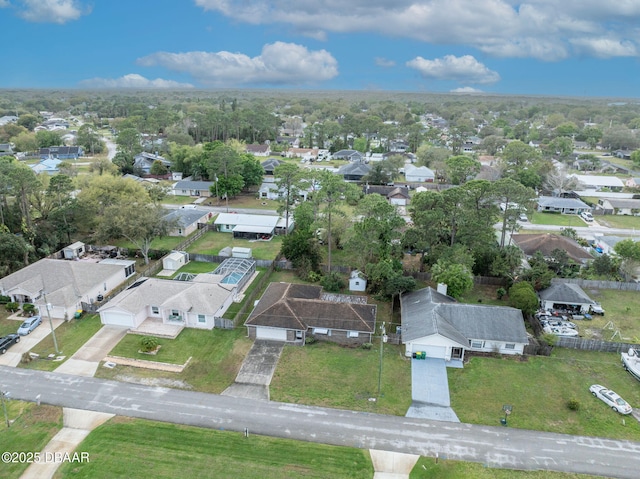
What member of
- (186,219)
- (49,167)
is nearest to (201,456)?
(186,219)

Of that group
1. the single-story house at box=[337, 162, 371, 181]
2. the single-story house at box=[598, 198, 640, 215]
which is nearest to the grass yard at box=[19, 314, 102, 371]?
the single-story house at box=[337, 162, 371, 181]

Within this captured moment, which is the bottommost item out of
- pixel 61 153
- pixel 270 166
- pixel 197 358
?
pixel 197 358

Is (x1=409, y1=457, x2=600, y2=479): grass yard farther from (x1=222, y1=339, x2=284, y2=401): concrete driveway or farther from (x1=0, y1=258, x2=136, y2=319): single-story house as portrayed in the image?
(x1=0, y1=258, x2=136, y2=319): single-story house

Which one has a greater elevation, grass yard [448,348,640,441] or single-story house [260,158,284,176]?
single-story house [260,158,284,176]

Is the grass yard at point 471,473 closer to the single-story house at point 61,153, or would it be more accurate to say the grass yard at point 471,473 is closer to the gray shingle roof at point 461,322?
the gray shingle roof at point 461,322

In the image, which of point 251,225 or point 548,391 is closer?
point 548,391

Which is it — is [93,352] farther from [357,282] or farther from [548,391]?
[548,391]
